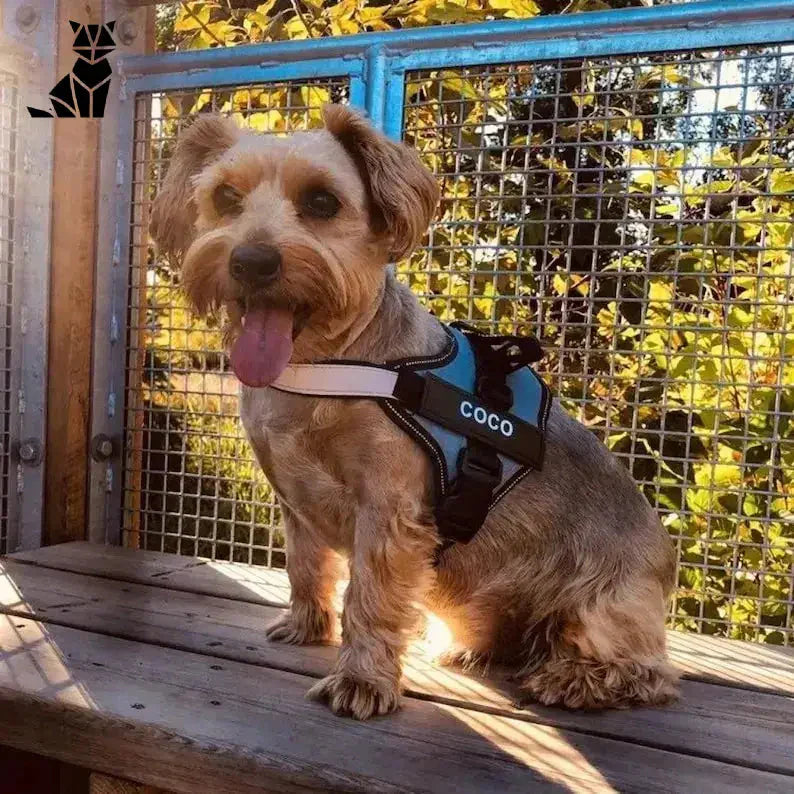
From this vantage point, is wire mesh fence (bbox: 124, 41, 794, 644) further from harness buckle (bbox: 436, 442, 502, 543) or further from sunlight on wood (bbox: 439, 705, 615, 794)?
sunlight on wood (bbox: 439, 705, 615, 794)

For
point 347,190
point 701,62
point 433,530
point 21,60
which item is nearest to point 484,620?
point 433,530

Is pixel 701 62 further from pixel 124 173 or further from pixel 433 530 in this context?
pixel 124 173

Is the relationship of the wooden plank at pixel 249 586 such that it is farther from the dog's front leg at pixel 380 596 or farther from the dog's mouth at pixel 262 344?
the dog's mouth at pixel 262 344

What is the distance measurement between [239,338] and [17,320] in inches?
55.8

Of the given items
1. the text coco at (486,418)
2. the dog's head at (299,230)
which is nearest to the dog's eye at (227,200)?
the dog's head at (299,230)

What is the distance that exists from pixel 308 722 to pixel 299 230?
3.29 feet

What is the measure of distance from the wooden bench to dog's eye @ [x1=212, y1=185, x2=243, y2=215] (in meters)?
1.04

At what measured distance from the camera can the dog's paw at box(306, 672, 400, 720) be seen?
183 centimetres

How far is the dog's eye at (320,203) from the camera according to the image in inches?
77.0

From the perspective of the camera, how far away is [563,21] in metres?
2.48

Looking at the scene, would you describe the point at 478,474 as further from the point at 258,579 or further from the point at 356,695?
the point at 258,579

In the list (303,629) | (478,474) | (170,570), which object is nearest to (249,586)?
(170,570)

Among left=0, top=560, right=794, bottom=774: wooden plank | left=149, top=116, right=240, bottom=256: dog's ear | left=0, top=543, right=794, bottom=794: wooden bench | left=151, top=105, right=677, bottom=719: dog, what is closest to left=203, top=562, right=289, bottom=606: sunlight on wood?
left=0, top=560, right=794, bottom=774: wooden plank

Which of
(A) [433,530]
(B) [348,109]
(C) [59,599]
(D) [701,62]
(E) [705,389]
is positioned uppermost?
(D) [701,62]
